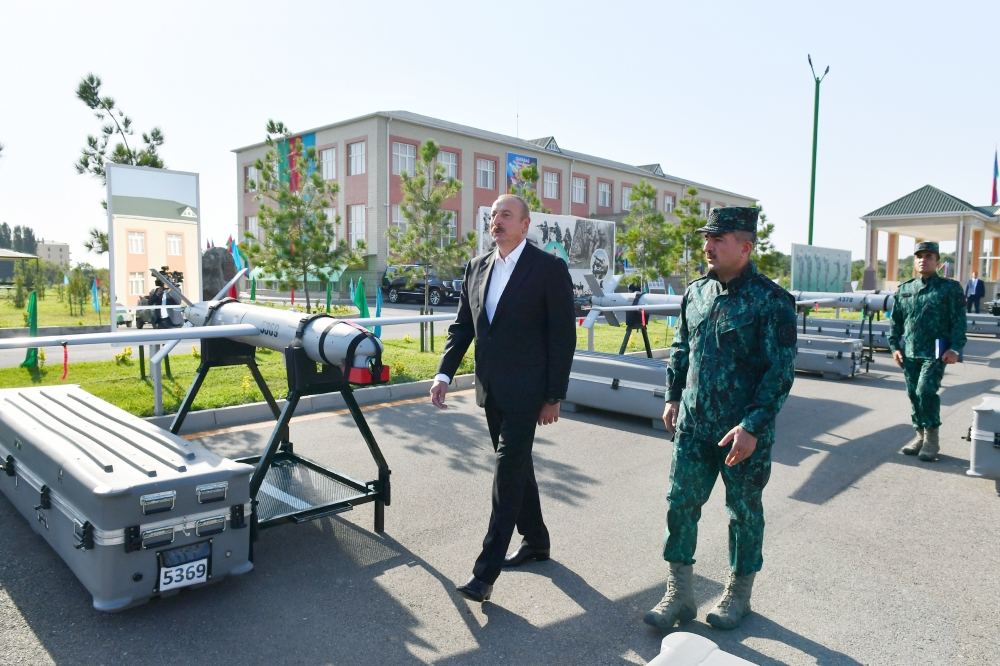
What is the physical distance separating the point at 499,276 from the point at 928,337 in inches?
186

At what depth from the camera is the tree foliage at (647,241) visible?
2259 centimetres

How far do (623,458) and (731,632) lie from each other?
3.06 meters

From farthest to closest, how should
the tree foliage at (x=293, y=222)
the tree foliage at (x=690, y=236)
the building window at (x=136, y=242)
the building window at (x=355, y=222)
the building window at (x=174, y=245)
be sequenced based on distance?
the building window at (x=355, y=222) < the tree foliage at (x=690, y=236) < the tree foliage at (x=293, y=222) < the building window at (x=174, y=245) < the building window at (x=136, y=242)

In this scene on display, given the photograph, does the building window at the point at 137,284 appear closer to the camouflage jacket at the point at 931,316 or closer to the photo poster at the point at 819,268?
the camouflage jacket at the point at 931,316

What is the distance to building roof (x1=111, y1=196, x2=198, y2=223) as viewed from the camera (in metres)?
8.73

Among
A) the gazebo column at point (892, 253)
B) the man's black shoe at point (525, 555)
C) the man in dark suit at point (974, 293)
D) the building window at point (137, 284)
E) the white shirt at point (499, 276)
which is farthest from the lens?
the gazebo column at point (892, 253)

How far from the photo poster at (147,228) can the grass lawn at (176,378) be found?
877 millimetres

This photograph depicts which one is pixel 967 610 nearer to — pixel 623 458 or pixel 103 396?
pixel 623 458

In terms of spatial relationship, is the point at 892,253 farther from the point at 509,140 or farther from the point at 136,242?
the point at 136,242

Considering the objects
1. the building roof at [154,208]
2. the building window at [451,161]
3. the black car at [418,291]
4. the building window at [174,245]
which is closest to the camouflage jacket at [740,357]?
the building roof at [154,208]

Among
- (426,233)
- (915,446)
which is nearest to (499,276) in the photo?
(915,446)

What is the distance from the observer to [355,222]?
37.3 m

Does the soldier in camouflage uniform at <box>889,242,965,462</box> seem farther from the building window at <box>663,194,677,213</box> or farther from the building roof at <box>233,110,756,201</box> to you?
the building window at <box>663,194,677,213</box>

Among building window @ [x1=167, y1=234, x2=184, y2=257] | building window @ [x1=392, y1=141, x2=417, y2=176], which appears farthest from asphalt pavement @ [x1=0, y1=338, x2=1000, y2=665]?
building window @ [x1=392, y1=141, x2=417, y2=176]
